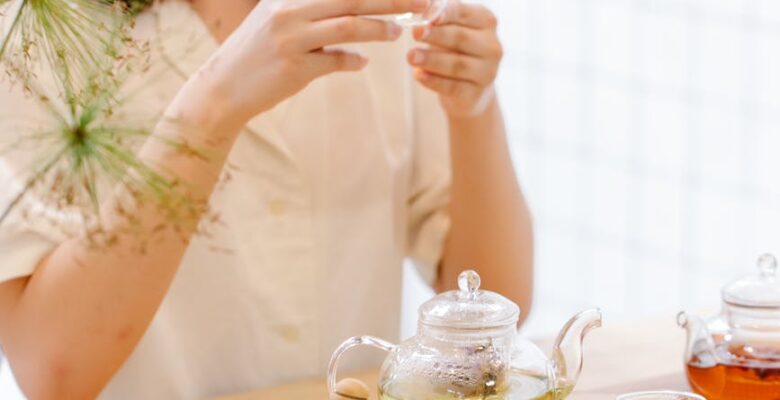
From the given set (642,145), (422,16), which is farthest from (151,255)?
(642,145)

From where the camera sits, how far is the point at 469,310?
96 centimetres

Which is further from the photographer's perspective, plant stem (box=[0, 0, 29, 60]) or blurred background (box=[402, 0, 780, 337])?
blurred background (box=[402, 0, 780, 337])

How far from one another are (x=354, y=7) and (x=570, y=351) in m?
0.39

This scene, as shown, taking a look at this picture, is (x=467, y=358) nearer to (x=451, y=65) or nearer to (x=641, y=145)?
(x=451, y=65)

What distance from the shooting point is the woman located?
1.16m

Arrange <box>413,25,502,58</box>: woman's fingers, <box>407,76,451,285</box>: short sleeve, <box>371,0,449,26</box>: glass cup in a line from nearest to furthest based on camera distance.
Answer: <box>371,0,449,26</box>: glass cup → <box>413,25,502,58</box>: woman's fingers → <box>407,76,451,285</box>: short sleeve

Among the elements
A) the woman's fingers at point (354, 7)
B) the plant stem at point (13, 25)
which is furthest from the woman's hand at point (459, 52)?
the plant stem at point (13, 25)

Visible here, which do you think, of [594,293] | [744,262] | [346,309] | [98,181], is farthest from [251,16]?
[594,293]

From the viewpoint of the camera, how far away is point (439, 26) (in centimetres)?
131

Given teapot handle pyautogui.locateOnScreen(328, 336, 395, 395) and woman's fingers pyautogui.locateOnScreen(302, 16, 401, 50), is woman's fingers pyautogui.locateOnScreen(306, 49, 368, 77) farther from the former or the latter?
teapot handle pyautogui.locateOnScreen(328, 336, 395, 395)

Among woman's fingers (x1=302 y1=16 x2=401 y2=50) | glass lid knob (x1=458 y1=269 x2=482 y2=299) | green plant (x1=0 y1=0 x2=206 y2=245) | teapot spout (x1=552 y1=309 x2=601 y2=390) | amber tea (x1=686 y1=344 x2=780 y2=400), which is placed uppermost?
woman's fingers (x1=302 y1=16 x2=401 y2=50)

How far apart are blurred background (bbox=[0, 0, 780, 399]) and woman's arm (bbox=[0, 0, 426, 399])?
160 cm

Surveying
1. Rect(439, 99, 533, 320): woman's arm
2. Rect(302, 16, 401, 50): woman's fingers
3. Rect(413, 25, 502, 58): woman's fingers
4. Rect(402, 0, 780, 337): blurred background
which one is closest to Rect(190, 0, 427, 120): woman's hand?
Rect(302, 16, 401, 50): woman's fingers

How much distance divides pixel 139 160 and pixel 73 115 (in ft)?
0.18
